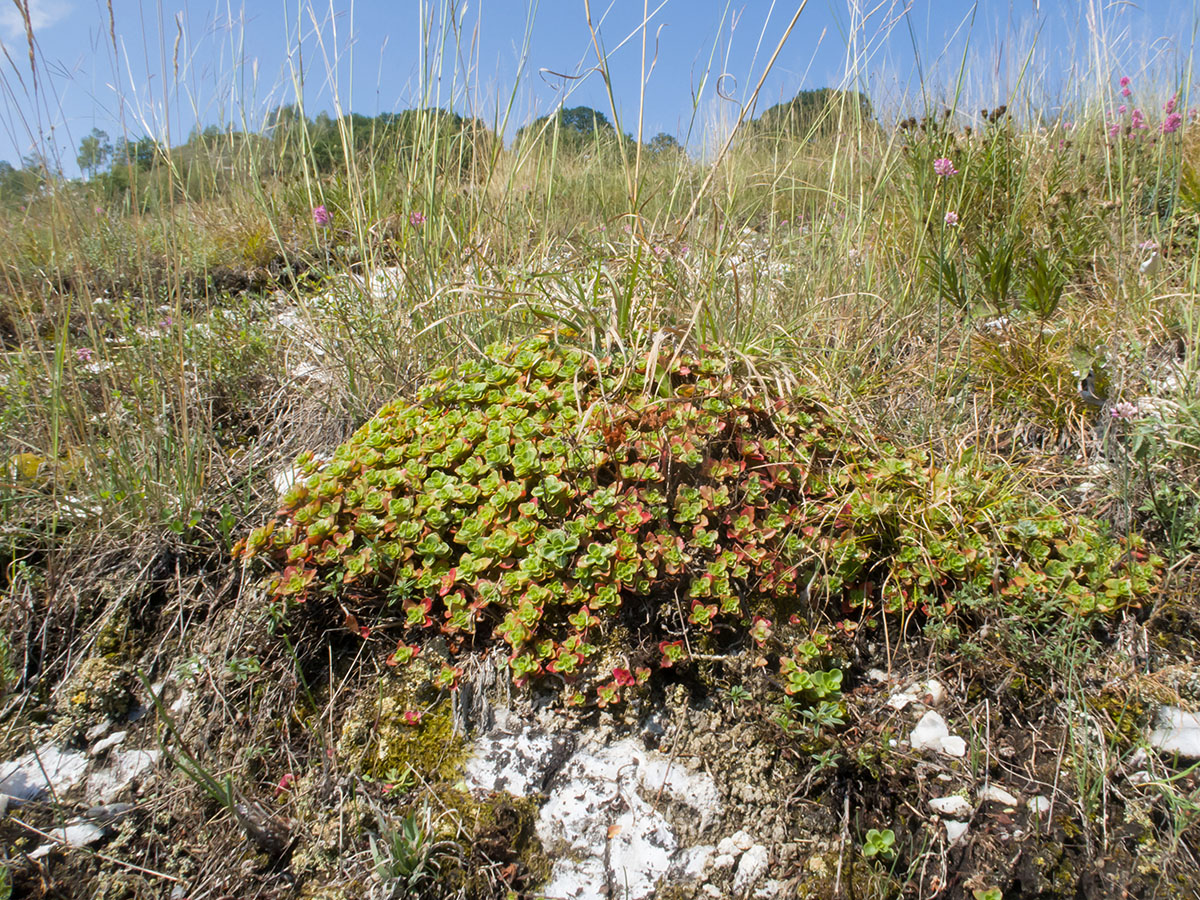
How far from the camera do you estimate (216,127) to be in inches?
126

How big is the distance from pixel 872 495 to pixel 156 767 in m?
2.10

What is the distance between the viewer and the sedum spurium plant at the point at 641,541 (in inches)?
71.9

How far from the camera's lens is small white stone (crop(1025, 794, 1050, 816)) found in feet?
5.20

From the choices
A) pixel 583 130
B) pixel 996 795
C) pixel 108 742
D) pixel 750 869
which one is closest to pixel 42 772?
pixel 108 742

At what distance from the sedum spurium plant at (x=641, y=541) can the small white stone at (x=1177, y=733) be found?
281 mm

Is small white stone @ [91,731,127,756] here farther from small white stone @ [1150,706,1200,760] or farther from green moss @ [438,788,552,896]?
small white stone @ [1150,706,1200,760]

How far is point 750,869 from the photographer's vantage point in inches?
61.1

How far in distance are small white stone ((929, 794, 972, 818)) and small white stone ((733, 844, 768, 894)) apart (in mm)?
422

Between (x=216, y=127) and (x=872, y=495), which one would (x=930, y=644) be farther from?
(x=216, y=127)

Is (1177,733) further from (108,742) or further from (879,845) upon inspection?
(108,742)

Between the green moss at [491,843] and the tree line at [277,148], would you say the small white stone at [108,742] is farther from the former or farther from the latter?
the tree line at [277,148]

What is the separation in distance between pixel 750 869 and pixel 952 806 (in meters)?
0.50

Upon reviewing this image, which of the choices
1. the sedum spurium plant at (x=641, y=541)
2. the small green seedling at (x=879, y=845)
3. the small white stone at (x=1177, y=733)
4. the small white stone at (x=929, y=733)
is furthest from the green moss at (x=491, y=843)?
the small white stone at (x=1177, y=733)

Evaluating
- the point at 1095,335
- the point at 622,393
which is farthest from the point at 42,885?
the point at 1095,335
